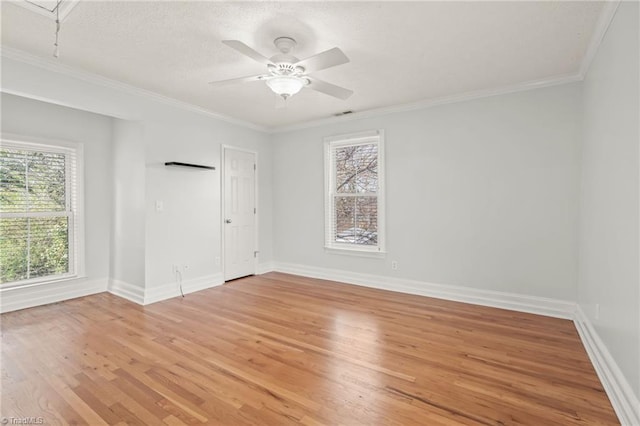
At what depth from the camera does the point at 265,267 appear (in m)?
5.74

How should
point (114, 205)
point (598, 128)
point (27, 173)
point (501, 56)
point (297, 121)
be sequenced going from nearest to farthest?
point (598, 128) → point (501, 56) → point (27, 173) → point (114, 205) → point (297, 121)

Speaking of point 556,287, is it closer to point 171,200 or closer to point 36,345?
point 171,200

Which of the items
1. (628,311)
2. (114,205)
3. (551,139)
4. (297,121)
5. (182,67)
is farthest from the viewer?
(297,121)

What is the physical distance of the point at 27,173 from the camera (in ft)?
12.7

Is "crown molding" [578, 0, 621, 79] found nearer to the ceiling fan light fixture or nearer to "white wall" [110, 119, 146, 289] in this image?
the ceiling fan light fixture

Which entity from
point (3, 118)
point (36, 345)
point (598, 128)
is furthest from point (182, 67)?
point (598, 128)

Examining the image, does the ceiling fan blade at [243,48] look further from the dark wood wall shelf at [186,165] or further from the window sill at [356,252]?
the window sill at [356,252]

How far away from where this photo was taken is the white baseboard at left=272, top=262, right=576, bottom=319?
3.49m


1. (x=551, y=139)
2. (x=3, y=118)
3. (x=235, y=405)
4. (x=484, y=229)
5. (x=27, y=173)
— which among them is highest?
(x=3, y=118)

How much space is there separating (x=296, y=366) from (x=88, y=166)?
402 centimetres

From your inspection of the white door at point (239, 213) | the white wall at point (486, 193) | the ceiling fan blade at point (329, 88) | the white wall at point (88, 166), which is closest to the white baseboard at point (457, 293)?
the white wall at point (486, 193)

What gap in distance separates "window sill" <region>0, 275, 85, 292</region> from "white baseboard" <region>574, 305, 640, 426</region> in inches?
219

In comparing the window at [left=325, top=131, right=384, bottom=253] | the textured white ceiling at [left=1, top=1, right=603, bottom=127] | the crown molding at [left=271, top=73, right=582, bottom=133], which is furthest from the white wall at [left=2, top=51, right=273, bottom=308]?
the window at [left=325, top=131, right=384, bottom=253]

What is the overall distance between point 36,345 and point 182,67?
9.45 feet
